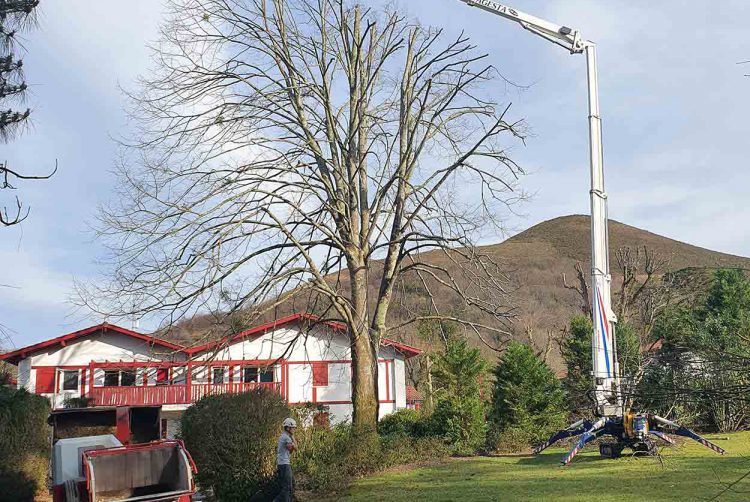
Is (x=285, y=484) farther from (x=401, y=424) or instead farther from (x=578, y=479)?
(x=401, y=424)

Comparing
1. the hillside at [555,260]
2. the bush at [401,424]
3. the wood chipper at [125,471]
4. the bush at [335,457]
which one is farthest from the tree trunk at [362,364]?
the hillside at [555,260]

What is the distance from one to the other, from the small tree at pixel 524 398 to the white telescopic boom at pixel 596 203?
239 inches

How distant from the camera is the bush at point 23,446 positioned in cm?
1805

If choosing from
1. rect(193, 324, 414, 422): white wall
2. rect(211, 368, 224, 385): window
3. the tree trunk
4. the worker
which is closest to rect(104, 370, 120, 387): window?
rect(193, 324, 414, 422): white wall

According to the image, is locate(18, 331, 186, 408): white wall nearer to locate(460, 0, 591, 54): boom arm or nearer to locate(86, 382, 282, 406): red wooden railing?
locate(86, 382, 282, 406): red wooden railing

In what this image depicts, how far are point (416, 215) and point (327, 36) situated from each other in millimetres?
5958

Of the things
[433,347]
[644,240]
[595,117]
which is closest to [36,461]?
[595,117]

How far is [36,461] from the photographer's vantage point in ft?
64.2

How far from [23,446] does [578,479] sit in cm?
1348

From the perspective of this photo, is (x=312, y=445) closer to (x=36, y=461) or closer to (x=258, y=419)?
(x=258, y=419)

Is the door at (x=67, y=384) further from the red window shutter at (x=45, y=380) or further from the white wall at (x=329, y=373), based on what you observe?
the white wall at (x=329, y=373)

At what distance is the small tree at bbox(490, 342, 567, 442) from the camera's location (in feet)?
80.8

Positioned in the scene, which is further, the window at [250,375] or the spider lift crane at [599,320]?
the window at [250,375]

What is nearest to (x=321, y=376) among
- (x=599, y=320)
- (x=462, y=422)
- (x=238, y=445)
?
(x=462, y=422)
